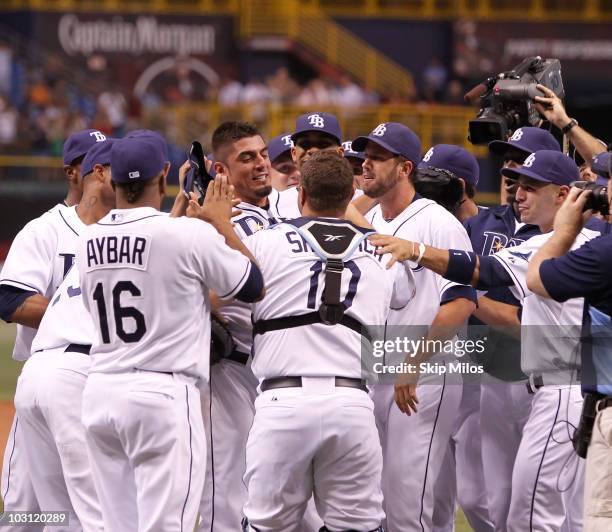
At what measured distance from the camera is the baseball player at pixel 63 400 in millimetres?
5973

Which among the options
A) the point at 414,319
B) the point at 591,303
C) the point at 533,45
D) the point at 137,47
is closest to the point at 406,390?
the point at 414,319

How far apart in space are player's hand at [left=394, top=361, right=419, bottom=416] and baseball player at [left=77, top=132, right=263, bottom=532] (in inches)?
47.9

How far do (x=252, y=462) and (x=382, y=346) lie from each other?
3.25 feet

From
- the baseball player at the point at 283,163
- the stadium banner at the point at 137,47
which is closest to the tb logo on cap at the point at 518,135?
the baseball player at the point at 283,163

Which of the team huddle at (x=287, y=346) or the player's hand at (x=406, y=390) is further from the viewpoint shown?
the player's hand at (x=406, y=390)

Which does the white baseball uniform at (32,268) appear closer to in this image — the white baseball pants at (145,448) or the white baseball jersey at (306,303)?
the white baseball pants at (145,448)

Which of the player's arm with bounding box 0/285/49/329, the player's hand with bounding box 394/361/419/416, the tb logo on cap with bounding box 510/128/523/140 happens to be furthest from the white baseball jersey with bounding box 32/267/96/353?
the tb logo on cap with bounding box 510/128/523/140

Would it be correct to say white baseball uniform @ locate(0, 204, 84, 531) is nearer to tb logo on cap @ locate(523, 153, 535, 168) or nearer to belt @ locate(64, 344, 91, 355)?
belt @ locate(64, 344, 91, 355)

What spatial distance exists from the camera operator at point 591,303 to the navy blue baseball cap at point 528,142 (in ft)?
4.81

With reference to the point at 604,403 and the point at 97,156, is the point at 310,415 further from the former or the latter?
the point at 97,156

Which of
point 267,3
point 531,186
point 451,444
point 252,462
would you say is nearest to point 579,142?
point 531,186

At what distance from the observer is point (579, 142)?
651cm

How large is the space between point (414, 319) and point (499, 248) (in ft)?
2.49

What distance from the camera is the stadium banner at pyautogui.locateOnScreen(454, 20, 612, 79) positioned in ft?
85.1
